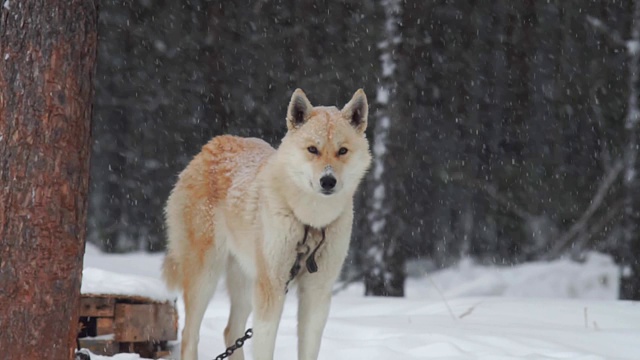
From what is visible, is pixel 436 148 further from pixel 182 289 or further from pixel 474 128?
pixel 182 289

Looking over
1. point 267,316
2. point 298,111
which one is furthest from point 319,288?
point 298,111

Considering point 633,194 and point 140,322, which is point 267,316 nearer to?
point 140,322

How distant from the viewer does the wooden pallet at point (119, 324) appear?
5141 millimetres

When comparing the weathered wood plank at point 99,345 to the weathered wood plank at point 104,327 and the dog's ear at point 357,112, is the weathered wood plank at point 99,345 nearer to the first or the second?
the weathered wood plank at point 104,327

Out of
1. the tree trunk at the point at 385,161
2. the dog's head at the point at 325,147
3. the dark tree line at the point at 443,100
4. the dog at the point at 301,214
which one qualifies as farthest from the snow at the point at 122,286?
the dark tree line at the point at 443,100

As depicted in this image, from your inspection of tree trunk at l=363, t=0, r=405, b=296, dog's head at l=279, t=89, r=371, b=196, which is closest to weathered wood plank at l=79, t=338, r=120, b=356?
dog's head at l=279, t=89, r=371, b=196

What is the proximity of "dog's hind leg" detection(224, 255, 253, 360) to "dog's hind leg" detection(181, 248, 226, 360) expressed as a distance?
174mm

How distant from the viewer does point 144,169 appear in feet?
44.2

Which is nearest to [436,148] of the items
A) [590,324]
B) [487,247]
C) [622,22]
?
[487,247]

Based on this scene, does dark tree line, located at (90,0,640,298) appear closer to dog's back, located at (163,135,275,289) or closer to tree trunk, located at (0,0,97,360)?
dog's back, located at (163,135,275,289)

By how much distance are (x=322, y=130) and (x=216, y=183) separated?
1.14 meters

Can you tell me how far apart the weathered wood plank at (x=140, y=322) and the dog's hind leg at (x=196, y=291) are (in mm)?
332

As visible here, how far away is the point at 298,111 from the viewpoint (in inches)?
176

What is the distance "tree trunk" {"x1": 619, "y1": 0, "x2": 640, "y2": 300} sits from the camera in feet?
28.9
